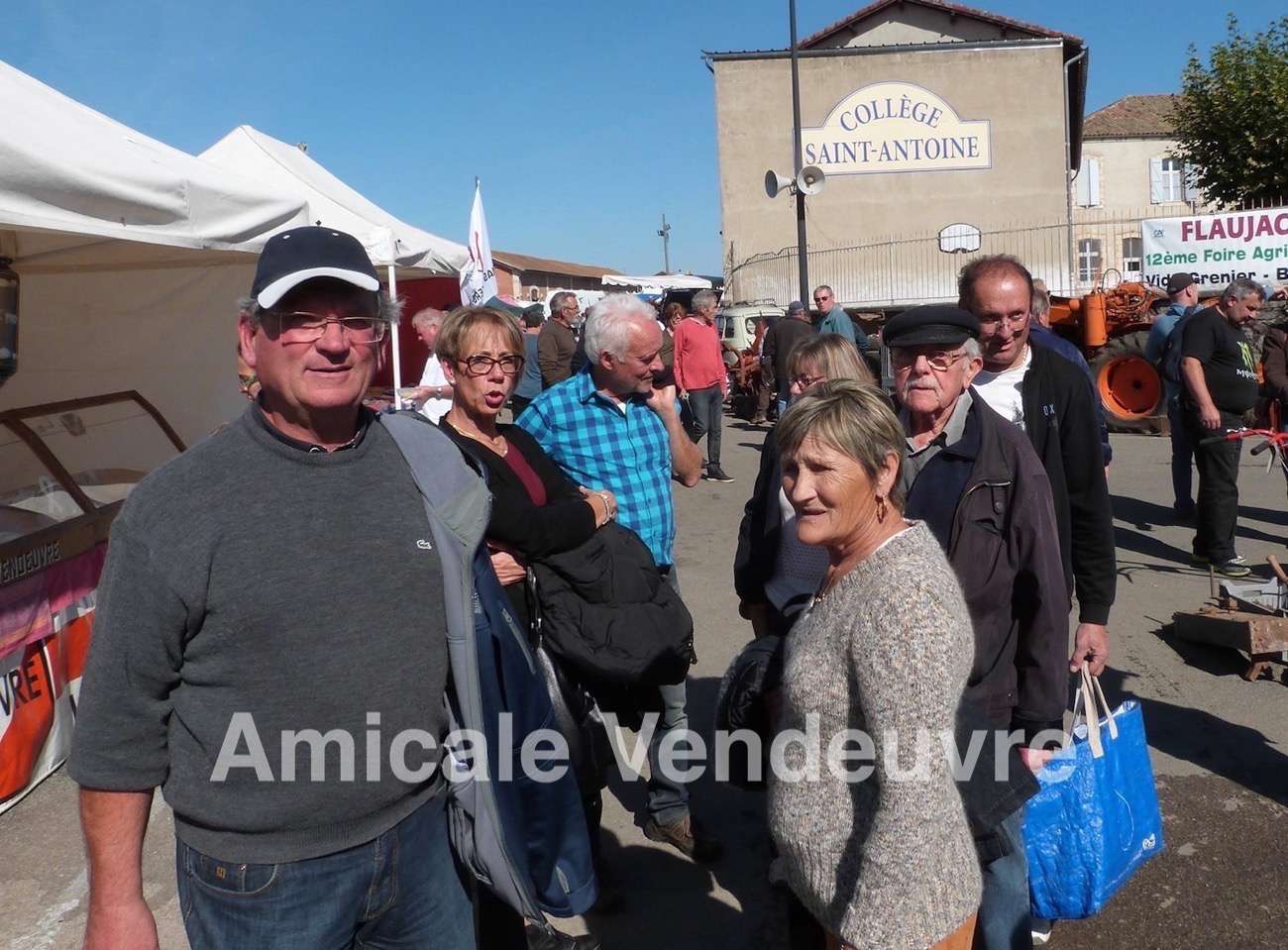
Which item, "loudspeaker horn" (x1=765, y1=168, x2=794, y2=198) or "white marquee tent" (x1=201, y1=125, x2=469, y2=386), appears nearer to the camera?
"white marquee tent" (x1=201, y1=125, x2=469, y2=386)

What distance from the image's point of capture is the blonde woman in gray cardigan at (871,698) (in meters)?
1.64

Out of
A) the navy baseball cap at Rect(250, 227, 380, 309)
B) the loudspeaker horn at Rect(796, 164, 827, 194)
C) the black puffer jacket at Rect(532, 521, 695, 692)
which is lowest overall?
the black puffer jacket at Rect(532, 521, 695, 692)

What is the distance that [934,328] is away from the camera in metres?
2.46

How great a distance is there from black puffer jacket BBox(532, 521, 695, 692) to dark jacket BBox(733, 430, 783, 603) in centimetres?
27

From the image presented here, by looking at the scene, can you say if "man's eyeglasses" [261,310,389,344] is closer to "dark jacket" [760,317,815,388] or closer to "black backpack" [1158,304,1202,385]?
"black backpack" [1158,304,1202,385]

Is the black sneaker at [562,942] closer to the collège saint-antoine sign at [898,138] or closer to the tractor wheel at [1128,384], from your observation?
the tractor wheel at [1128,384]

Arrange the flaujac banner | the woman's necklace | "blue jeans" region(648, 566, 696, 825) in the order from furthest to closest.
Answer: the flaujac banner < "blue jeans" region(648, 566, 696, 825) < the woman's necklace

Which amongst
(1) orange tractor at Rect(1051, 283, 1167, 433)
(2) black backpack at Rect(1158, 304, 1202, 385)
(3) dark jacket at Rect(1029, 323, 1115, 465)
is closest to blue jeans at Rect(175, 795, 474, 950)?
(3) dark jacket at Rect(1029, 323, 1115, 465)

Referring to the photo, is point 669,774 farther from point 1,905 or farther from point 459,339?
point 1,905

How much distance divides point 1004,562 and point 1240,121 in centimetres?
2751

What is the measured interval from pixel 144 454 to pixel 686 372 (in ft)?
19.3

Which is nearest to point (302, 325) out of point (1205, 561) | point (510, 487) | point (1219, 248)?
point (510, 487)

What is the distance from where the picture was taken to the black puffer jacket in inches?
108

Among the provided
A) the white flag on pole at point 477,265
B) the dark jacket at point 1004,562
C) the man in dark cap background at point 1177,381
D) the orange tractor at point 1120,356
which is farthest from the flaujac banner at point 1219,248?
the dark jacket at point 1004,562
